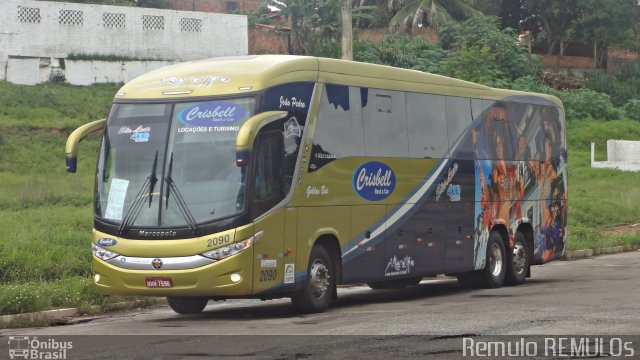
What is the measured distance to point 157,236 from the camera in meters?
14.7

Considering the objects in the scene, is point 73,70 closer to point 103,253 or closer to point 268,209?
point 103,253

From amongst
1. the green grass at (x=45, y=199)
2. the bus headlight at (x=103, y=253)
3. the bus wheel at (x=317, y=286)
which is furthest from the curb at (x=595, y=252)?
the bus headlight at (x=103, y=253)

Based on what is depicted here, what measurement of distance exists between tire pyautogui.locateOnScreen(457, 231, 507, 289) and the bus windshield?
7.08 m

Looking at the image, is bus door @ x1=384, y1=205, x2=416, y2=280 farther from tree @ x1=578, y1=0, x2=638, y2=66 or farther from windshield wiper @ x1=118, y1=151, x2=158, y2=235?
tree @ x1=578, y1=0, x2=638, y2=66

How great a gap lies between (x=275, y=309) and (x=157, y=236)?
3326 mm

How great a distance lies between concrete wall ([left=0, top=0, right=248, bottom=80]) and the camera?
46.9 meters

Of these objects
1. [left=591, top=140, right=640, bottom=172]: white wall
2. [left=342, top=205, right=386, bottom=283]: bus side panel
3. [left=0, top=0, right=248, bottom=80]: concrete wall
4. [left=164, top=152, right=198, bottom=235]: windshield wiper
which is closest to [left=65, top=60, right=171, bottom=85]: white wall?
[left=0, top=0, right=248, bottom=80]: concrete wall

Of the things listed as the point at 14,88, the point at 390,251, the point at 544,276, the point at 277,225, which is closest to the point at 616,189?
the point at 544,276

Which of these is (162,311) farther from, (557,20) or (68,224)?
(557,20)

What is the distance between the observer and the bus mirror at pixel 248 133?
45.2 feet

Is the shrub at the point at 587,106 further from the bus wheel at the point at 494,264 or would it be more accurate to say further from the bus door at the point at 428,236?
the bus door at the point at 428,236

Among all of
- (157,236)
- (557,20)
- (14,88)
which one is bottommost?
(157,236)

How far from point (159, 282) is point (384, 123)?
4.79m

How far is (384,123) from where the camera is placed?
17.5m
